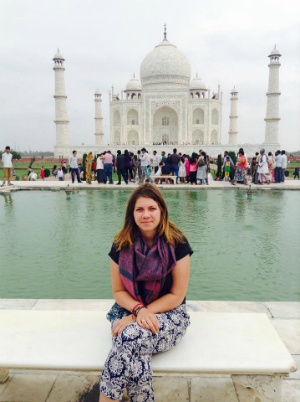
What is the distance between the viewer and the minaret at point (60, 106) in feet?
93.0

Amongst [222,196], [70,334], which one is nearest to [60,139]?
[222,196]

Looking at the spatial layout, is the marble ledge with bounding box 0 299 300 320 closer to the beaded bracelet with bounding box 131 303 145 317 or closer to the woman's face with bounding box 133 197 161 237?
the beaded bracelet with bounding box 131 303 145 317

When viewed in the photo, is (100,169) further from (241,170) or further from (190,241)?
(190,241)

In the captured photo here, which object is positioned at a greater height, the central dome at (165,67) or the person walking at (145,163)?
the central dome at (165,67)

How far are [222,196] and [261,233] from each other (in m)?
3.44

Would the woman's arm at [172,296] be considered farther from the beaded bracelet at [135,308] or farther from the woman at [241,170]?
the woman at [241,170]

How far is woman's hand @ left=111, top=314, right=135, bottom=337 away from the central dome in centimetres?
3341

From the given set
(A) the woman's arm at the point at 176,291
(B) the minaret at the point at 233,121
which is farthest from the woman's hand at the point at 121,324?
(B) the minaret at the point at 233,121

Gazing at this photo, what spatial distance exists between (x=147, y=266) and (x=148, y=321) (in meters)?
0.26

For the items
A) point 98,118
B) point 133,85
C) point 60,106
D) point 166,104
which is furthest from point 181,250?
point 133,85

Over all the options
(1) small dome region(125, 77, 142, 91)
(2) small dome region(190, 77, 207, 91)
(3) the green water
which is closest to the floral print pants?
(3) the green water

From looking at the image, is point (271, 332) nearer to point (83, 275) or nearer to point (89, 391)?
point (89, 391)

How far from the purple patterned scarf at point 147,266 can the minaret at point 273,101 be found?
29.2 meters

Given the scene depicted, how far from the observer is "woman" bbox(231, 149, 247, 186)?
10.2m
